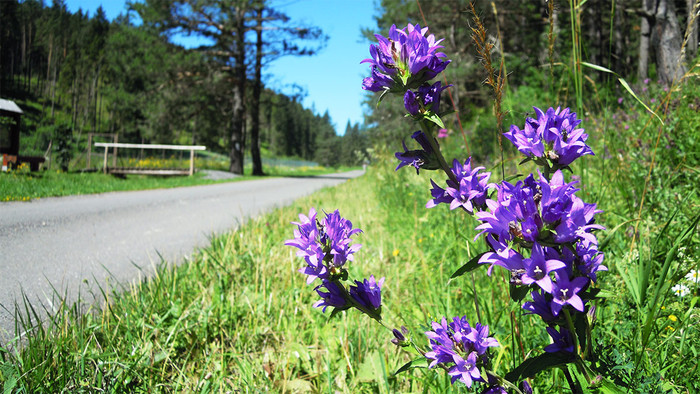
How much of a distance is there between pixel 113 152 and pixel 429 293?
16.0 metres

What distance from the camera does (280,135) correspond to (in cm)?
8862

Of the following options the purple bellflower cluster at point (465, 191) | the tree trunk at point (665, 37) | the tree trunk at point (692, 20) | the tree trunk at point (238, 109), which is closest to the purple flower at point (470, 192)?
the purple bellflower cluster at point (465, 191)

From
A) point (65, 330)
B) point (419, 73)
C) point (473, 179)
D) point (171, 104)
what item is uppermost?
point (171, 104)

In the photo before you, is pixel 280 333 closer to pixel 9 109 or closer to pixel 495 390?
pixel 495 390

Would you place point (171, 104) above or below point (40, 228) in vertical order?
above

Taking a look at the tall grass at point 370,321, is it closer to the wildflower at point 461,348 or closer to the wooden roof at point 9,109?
the wildflower at point 461,348

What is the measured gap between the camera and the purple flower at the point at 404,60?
815mm

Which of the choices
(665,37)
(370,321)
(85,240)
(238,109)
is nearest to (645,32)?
(665,37)

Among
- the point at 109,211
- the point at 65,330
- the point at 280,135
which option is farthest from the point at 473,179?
the point at 280,135

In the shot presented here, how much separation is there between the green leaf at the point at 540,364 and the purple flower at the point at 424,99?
535mm

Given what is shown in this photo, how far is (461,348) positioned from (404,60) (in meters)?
0.63

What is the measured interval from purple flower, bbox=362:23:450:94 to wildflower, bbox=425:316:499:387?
0.52 m

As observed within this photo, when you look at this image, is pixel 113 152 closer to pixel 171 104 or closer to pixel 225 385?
pixel 171 104

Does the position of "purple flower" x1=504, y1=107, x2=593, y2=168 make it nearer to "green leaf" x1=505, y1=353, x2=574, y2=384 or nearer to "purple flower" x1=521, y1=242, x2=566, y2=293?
"purple flower" x1=521, y1=242, x2=566, y2=293
